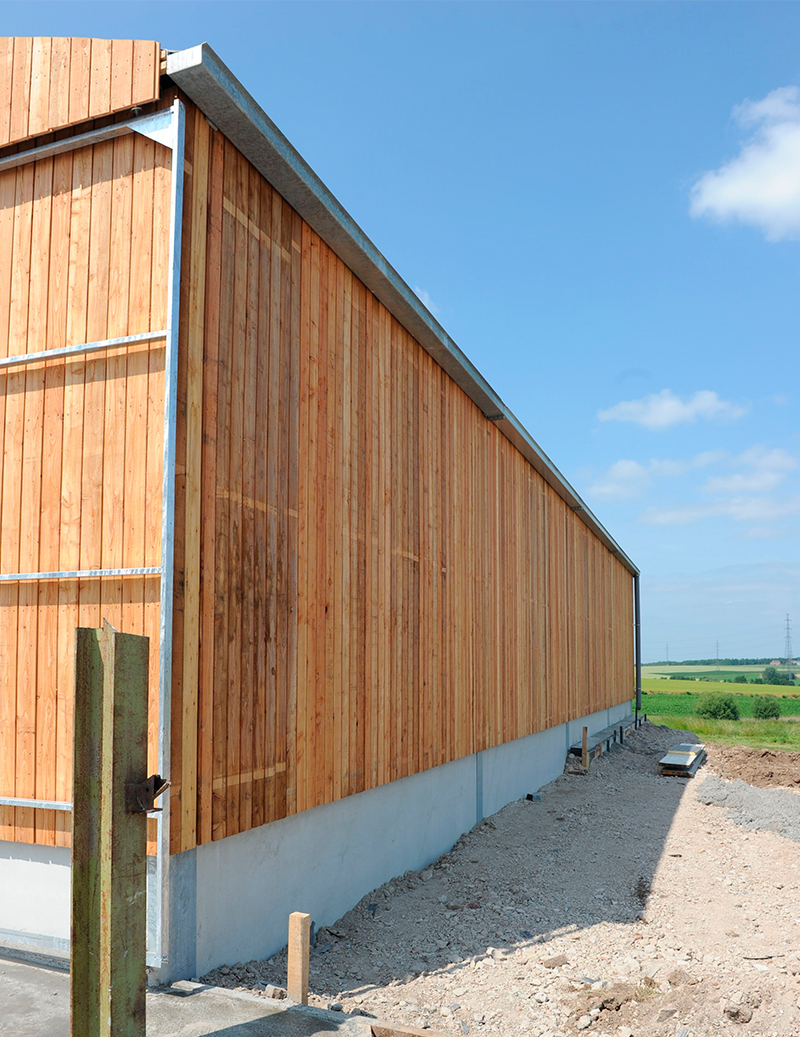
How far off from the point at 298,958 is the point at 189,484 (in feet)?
9.71

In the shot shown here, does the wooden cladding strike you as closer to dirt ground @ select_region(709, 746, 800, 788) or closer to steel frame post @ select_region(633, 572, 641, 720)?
dirt ground @ select_region(709, 746, 800, 788)

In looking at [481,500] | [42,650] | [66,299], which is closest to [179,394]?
[66,299]

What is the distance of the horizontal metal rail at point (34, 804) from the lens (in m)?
5.35

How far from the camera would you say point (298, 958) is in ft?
16.0

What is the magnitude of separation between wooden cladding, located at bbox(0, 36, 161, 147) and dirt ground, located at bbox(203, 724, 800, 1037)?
5.92m

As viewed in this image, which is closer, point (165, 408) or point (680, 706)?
point (165, 408)

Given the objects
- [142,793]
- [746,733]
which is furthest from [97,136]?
[746,733]

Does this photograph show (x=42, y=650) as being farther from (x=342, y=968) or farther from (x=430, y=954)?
(x=430, y=954)

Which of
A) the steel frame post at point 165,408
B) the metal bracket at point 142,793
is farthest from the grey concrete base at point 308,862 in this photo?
the metal bracket at point 142,793

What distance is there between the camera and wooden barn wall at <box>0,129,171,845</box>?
17.9ft

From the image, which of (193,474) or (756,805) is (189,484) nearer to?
(193,474)

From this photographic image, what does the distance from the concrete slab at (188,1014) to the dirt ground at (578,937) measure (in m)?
0.60

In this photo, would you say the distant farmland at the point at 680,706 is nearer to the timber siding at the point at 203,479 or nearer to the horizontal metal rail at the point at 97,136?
the timber siding at the point at 203,479

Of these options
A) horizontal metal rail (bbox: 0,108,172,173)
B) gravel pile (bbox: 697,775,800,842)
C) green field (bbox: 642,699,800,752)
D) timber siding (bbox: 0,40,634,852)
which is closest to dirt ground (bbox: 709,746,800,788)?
gravel pile (bbox: 697,775,800,842)
